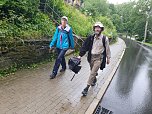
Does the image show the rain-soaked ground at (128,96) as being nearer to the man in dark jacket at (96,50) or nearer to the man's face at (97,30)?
the man in dark jacket at (96,50)

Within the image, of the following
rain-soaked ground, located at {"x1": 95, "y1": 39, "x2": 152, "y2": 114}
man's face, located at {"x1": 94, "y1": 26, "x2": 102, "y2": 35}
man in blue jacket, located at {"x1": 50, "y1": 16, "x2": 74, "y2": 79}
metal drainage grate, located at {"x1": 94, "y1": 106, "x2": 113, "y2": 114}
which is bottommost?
rain-soaked ground, located at {"x1": 95, "y1": 39, "x2": 152, "y2": 114}

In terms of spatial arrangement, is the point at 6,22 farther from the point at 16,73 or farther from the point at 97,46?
the point at 97,46

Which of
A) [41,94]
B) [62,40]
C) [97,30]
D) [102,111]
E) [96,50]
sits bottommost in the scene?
[102,111]

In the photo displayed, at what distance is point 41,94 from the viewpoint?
20.5ft

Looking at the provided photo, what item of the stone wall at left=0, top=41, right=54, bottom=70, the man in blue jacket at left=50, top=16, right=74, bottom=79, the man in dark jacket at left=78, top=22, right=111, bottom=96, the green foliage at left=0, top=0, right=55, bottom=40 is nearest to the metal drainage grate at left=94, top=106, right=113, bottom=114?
the man in dark jacket at left=78, top=22, right=111, bottom=96

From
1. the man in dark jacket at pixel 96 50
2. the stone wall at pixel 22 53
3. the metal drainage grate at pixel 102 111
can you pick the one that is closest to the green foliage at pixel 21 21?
the stone wall at pixel 22 53

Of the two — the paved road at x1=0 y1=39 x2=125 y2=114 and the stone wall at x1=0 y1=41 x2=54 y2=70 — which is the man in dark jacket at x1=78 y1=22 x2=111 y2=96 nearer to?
the paved road at x1=0 y1=39 x2=125 y2=114

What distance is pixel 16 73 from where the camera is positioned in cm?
754

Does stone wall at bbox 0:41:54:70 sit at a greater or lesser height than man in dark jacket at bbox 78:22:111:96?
lesser

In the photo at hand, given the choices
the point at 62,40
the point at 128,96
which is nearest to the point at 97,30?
the point at 62,40

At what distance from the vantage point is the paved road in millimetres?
5301

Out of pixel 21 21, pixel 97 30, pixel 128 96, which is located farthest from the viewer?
pixel 21 21

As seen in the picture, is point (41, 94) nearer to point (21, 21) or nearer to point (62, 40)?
point (62, 40)

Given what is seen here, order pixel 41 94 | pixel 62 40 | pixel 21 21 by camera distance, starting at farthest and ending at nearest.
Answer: pixel 21 21 → pixel 62 40 → pixel 41 94
